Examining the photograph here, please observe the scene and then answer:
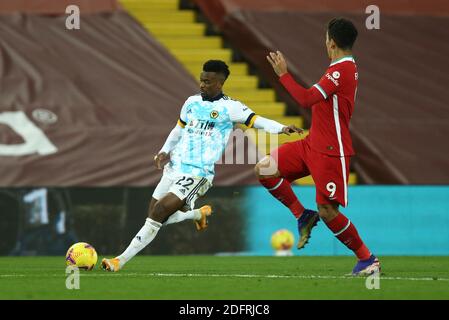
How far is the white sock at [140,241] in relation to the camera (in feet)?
31.4

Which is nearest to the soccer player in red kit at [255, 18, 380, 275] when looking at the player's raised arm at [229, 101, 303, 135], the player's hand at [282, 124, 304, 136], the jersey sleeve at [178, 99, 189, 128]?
the player's hand at [282, 124, 304, 136]

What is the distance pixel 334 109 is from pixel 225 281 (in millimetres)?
1658

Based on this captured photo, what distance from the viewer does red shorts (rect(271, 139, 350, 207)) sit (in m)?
9.07

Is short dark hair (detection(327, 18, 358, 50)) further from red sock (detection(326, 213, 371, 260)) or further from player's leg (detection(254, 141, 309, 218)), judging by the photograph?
red sock (detection(326, 213, 371, 260))

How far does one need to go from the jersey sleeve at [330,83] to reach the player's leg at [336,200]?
532mm

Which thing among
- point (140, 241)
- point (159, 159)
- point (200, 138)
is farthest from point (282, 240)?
point (140, 241)

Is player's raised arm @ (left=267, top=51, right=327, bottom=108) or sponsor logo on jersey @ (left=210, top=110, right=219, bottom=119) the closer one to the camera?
player's raised arm @ (left=267, top=51, right=327, bottom=108)

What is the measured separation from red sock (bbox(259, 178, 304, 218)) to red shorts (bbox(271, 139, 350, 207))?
12 centimetres

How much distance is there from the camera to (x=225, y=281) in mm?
8859

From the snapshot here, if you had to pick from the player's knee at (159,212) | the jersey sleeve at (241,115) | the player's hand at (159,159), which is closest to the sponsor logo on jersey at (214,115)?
the jersey sleeve at (241,115)

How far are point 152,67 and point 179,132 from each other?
22.8 ft

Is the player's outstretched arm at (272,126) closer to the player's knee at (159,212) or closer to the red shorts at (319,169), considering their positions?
the red shorts at (319,169)
